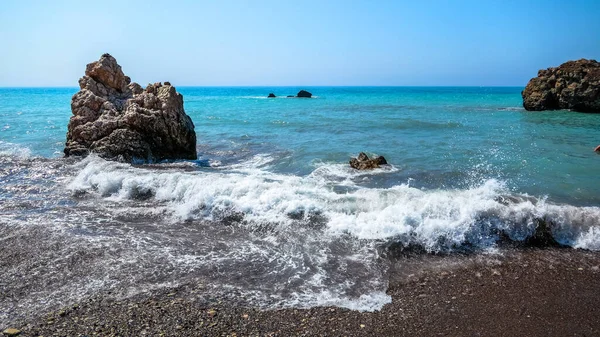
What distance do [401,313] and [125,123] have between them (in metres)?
14.8

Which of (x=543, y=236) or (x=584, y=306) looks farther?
(x=543, y=236)

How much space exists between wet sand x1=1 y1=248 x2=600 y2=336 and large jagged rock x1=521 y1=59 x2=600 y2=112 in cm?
4383

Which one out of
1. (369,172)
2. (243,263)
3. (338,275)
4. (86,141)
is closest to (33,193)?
(86,141)

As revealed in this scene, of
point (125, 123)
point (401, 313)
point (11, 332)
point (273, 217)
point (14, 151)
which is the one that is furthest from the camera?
point (14, 151)

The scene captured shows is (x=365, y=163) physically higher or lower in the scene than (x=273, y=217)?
higher

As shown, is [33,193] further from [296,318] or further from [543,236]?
[543,236]

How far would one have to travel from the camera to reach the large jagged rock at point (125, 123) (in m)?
17.0

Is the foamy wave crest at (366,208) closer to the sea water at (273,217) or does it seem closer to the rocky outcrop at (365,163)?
the sea water at (273,217)

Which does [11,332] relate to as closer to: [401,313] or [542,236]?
[401,313]

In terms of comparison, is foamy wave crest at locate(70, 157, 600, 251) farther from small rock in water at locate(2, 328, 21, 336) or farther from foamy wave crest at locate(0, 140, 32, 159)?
foamy wave crest at locate(0, 140, 32, 159)

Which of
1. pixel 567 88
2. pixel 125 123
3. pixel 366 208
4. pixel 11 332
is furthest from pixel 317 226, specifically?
pixel 567 88

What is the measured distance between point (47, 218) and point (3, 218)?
1.04 m

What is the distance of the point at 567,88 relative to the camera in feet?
145

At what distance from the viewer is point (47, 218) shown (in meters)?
10.0
